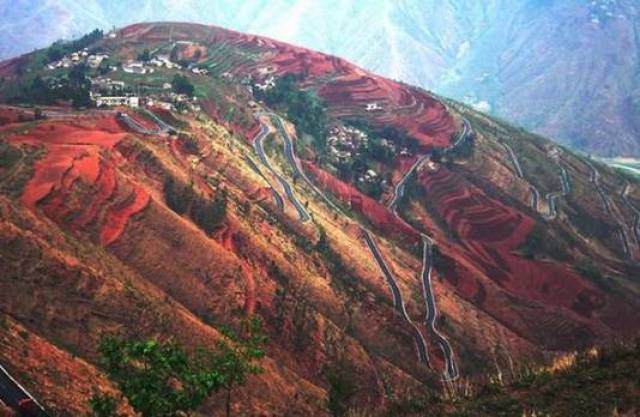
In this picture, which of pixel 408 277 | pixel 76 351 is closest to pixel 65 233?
pixel 76 351

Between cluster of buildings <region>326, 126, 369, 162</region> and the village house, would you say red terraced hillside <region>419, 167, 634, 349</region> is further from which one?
the village house

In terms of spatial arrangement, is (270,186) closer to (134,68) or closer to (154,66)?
(134,68)

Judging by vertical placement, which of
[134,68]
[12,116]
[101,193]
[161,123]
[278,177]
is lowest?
[134,68]

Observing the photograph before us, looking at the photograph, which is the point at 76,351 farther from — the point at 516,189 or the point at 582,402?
the point at 516,189

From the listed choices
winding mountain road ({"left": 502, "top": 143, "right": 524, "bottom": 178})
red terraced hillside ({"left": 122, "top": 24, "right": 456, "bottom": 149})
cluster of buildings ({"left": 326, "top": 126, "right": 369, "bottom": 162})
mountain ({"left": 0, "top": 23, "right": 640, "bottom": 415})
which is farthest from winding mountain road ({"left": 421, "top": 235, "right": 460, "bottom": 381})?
winding mountain road ({"left": 502, "top": 143, "right": 524, "bottom": 178})

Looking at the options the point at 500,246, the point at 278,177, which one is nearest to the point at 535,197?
the point at 500,246

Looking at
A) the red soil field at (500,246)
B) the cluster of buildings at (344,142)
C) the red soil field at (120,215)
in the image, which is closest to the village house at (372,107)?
the cluster of buildings at (344,142)
